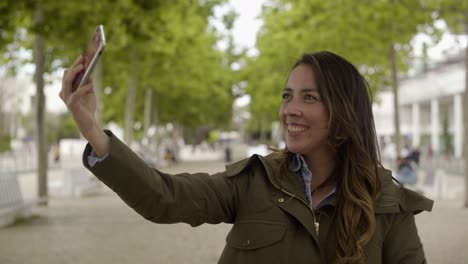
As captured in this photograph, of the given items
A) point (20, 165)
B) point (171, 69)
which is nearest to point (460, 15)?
point (171, 69)

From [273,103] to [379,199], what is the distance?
4119 cm

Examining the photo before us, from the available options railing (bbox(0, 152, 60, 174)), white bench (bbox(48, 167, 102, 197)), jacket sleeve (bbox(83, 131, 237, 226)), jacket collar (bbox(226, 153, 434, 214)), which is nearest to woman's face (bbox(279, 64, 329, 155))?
jacket collar (bbox(226, 153, 434, 214))

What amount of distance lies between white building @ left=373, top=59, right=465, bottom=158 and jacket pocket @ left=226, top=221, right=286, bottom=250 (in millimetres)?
35070

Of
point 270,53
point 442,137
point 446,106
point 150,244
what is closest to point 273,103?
point 270,53

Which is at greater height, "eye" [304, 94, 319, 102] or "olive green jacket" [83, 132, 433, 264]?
"eye" [304, 94, 319, 102]

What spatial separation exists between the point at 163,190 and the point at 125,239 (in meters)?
8.03

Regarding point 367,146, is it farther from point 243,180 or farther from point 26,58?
point 26,58

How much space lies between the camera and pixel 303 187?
8.34 feet

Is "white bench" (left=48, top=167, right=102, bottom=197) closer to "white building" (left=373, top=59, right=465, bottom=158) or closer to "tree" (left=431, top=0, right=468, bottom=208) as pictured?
"tree" (left=431, top=0, right=468, bottom=208)

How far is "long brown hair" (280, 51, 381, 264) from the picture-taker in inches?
96.1

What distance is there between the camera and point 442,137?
47.0m

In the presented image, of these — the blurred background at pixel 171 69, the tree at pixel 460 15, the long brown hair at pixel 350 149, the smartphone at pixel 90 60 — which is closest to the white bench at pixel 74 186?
the blurred background at pixel 171 69

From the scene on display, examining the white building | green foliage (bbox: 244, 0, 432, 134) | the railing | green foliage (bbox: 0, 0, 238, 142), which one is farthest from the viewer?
the white building

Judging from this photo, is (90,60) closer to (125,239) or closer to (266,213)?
(266,213)
